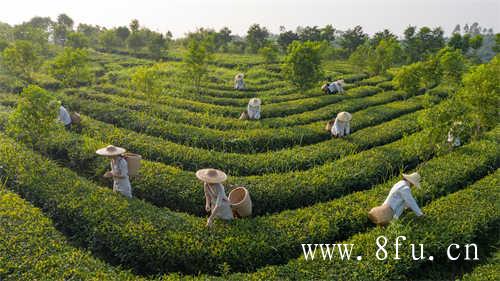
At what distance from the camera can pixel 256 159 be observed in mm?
12531

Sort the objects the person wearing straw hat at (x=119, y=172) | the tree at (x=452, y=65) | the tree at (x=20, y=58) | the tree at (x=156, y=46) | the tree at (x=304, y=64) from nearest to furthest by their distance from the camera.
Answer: the person wearing straw hat at (x=119, y=172), the tree at (x=304, y=64), the tree at (x=20, y=58), the tree at (x=452, y=65), the tree at (x=156, y=46)

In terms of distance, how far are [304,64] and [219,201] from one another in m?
15.8

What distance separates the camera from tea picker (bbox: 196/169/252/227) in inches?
330

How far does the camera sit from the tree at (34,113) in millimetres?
11617

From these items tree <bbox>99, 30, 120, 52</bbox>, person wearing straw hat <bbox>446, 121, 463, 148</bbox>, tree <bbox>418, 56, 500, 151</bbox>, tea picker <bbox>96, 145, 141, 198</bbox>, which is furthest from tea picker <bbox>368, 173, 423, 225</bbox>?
tree <bbox>99, 30, 120, 52</bbox>

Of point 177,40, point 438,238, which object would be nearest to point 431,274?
point 438,238

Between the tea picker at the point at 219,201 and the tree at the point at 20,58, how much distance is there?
20.7 meters

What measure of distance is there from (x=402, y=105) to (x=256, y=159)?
12.2 m

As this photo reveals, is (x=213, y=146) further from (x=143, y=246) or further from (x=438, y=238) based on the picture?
(x=438, y=238)

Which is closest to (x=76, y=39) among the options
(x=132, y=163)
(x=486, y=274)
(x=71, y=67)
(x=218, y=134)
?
(x=71, y=67)

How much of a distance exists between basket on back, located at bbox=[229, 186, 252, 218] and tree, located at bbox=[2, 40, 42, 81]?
2096 centimetres

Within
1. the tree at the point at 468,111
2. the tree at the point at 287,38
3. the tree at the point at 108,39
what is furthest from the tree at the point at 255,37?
the tree at the point at 468,111

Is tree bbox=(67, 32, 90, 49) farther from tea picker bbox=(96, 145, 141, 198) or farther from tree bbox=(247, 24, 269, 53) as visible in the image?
tea picker bbox=(96, 145, 141, 198)

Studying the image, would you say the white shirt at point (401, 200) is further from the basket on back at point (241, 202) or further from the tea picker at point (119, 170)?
the tea picker at point (119, 170)
